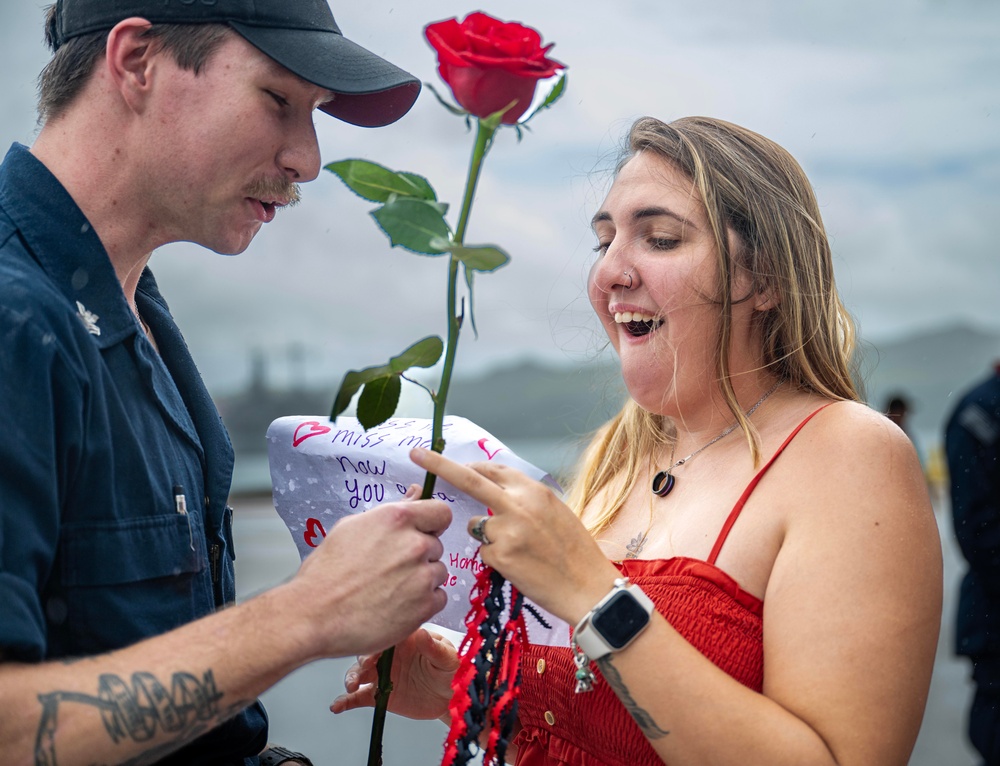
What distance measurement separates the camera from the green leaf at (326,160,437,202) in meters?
1.12

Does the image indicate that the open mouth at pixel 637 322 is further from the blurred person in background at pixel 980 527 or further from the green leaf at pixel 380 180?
the blurred person in background at pixel 980 527

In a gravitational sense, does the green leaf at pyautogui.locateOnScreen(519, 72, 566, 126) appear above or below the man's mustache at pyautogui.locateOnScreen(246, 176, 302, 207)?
above

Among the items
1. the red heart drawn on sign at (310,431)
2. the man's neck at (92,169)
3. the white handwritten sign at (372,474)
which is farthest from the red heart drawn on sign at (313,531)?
the man's neck at (92,169)

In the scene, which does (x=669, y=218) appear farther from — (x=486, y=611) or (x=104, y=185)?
(x=104, y=185)

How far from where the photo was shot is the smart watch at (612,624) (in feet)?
3.88

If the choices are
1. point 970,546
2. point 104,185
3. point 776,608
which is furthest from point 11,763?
point 970,546

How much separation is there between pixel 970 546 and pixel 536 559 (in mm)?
1606

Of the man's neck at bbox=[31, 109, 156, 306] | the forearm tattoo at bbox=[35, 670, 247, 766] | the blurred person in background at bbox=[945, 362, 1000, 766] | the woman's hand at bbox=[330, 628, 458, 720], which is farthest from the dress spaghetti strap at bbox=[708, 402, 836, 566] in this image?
the blurred person in background at bbox=[945, 362, 1000, 766]

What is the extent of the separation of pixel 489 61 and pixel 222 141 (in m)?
0.44

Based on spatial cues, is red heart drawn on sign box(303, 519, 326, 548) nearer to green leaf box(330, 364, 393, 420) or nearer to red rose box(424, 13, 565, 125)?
green leaf box(330, 364, 393, 420)

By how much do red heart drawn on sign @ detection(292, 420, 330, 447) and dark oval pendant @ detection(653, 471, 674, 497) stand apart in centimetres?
62

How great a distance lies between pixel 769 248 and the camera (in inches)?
61.5

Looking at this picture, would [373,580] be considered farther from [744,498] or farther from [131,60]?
[131,60]

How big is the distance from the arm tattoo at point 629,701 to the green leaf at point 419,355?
0.44 metres
